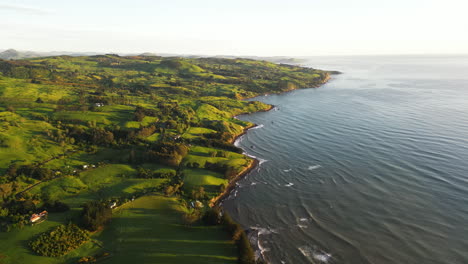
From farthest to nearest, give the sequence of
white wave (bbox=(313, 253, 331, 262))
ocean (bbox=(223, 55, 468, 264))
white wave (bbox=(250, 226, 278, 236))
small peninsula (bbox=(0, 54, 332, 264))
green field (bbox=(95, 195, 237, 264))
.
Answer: white wave (bbox=(250, 226, 278, 236)) < ocean (bbox=(223, 55, 468, 264)) < white wave (bbox=(313, 253, 331, 262)) < small peninsula (bbox=(0, 54, 332, 264)) < green field (bbox=(95, 195, 237, 264))

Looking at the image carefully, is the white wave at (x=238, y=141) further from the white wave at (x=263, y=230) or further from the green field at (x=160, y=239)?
the white wave at (x=263, y=230)

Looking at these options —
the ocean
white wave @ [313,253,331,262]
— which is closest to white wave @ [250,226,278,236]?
the ocean

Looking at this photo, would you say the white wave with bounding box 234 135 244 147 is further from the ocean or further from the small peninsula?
the small peninsula

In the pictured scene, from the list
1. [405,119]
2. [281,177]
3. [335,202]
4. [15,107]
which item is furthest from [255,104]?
[15,107]

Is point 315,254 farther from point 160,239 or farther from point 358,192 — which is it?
point 160,239

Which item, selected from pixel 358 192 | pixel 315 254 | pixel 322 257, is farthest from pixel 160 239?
pixel 358 192

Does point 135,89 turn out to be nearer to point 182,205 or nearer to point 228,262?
point 182,205
